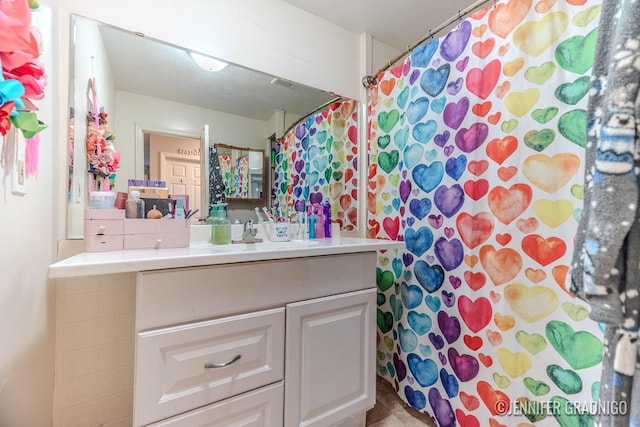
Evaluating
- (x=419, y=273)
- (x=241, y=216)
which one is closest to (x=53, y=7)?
(x=241, y=216)

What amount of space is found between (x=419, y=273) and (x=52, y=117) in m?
1.63

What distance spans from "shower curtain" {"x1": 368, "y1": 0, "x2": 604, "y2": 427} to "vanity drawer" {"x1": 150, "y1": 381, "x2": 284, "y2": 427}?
77 cm

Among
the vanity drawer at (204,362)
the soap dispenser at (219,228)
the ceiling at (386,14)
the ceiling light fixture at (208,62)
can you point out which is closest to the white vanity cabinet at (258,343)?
the vanity drawer at (204,362)

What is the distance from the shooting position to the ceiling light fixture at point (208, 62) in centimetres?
126

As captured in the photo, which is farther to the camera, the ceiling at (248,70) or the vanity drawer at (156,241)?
the ceiling at (248,70)

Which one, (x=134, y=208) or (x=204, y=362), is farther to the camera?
(x=134, y=208)

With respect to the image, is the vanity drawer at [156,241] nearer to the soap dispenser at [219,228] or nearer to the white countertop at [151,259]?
the white countertop at [151,259]

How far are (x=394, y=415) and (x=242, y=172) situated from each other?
1.47 meters

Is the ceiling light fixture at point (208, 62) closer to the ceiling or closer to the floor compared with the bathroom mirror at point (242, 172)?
closer to the ceiling

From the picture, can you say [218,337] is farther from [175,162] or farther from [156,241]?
[175,162]

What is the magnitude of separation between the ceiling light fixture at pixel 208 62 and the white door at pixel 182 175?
0.45 m

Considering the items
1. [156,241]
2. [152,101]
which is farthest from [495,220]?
[152,101]

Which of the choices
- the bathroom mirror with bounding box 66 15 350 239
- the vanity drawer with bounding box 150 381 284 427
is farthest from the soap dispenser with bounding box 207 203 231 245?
the vanity drawer with bounding box 150 381 284 427

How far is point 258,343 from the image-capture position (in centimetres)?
91
